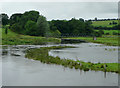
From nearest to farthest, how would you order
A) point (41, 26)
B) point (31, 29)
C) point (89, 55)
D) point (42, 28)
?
point (89, 55) → point (42, 28) → point (31, 29) → point (41, 26)

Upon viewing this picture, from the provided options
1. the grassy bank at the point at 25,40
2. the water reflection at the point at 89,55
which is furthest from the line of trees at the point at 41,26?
the water reflection at the point at 89,55

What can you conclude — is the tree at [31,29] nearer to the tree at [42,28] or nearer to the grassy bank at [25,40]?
the tree at [42,28]

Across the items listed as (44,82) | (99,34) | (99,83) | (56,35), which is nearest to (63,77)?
(44,82)

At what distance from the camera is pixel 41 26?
501 ft

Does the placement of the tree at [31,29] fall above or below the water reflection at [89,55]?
above

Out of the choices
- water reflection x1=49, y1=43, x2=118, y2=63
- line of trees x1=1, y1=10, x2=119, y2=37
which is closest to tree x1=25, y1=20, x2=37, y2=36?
line of trees x1=1, y1=10, x2=119, y2=37

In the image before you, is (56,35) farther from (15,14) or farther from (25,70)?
(25,70)

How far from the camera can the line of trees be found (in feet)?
502

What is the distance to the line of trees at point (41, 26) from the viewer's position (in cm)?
15310

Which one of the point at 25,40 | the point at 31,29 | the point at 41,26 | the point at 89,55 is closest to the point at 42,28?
the point at 41,26

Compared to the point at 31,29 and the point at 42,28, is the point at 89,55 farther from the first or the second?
the point at 31,29

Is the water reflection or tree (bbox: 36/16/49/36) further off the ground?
tree (bbox: 36/16/49/36)

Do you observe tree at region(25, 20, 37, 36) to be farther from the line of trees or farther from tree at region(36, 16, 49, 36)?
tree at region(36, 16, 49, 36)

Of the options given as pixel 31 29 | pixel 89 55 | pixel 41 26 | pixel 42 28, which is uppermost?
pixel 41 26
